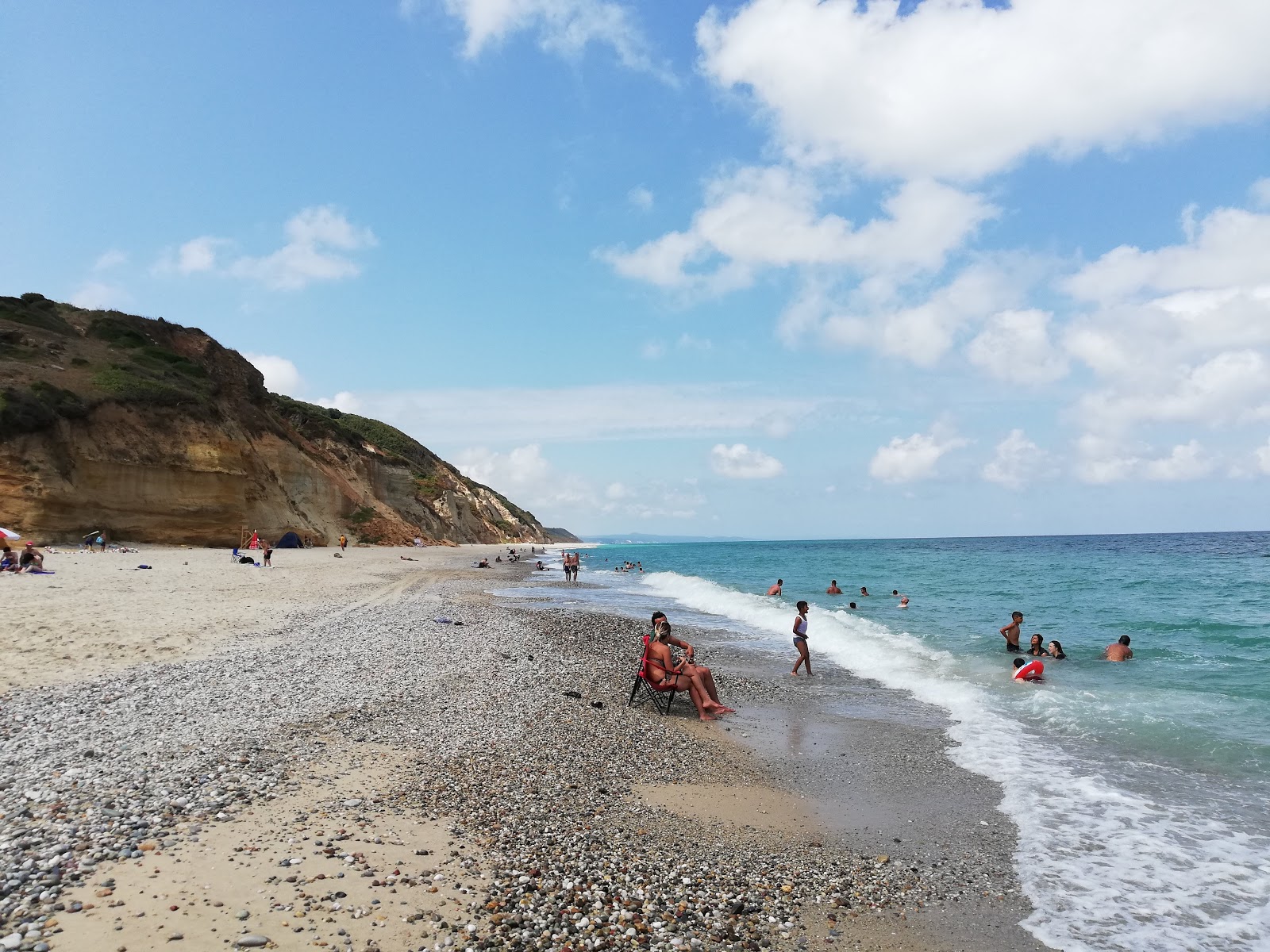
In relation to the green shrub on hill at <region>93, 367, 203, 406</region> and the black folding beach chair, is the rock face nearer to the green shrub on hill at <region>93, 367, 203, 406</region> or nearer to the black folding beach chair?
the green shrub on hill at <region>93, 367, 203, 406</region>

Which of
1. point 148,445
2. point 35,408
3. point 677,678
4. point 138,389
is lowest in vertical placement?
point 677,678

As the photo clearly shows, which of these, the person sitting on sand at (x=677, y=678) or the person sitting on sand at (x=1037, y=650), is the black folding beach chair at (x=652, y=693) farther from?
the person sitting on sand at (x=1037, y=650)

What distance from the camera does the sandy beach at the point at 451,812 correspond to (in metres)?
4.59

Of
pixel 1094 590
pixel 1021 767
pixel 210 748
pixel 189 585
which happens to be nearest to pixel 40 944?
pixel 210 748

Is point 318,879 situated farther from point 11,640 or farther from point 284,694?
point 11,640

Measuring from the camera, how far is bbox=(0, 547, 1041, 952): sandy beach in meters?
4.59

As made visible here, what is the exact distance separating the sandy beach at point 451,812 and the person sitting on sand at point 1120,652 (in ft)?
25.8

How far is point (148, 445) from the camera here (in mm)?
38812

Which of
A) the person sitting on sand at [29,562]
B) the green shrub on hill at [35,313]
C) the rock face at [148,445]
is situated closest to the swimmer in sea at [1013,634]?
the person sitting on sand at [29,562]

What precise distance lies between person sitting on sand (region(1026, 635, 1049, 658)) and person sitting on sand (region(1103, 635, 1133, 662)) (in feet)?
4.43

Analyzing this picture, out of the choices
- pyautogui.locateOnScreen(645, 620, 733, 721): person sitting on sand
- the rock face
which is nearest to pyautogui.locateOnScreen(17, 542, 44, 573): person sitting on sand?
the rock face

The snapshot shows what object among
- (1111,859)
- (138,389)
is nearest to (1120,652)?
(1111,859)

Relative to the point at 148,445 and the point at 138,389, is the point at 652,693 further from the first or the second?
the point at 138,389

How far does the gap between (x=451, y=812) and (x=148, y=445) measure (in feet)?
135
